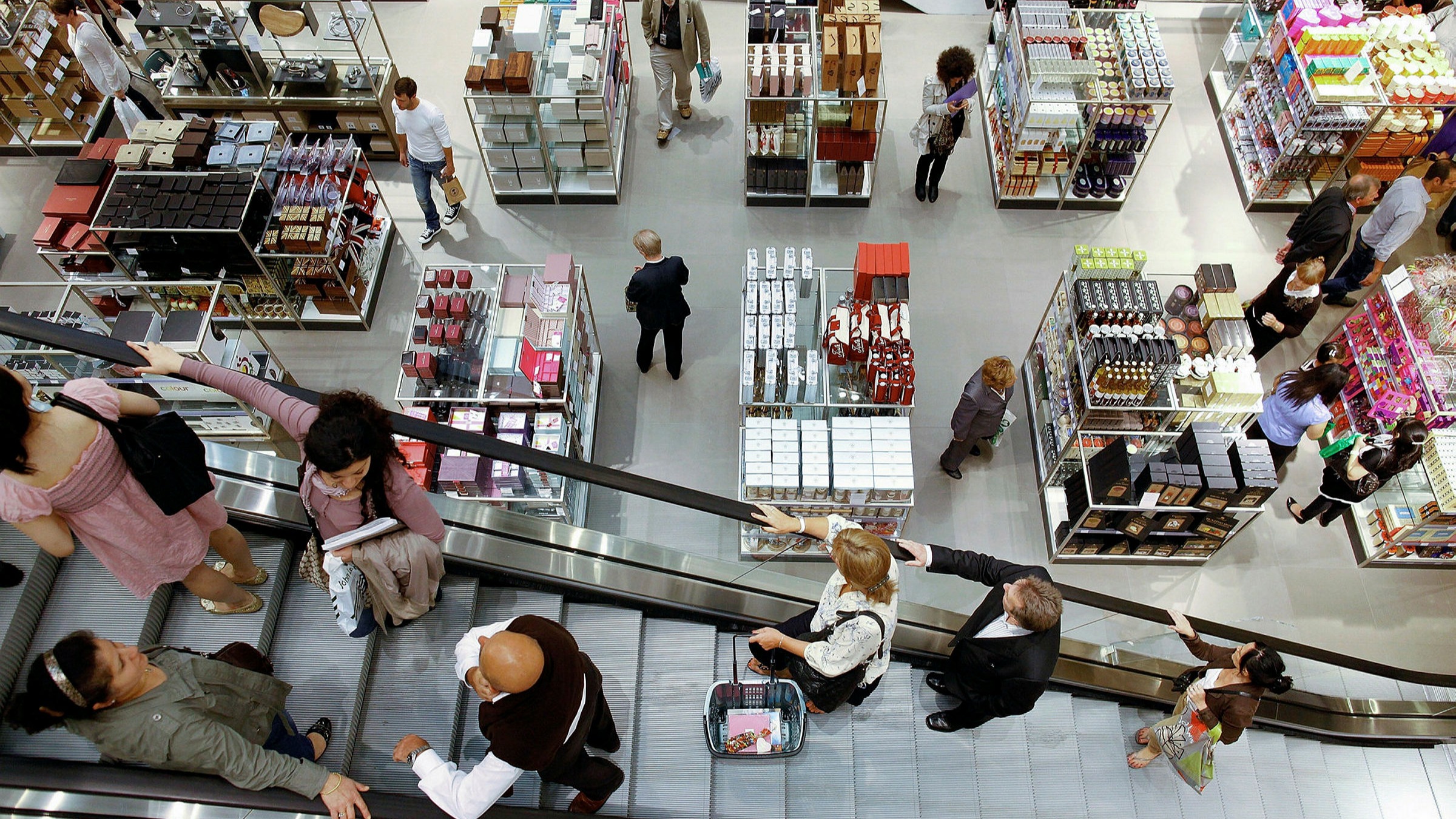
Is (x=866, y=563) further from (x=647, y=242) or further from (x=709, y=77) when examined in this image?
(x=709, y=77)

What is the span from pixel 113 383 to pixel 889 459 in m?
4.94

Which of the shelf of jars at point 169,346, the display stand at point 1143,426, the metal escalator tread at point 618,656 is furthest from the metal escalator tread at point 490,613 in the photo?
the display stand at point 1143,426

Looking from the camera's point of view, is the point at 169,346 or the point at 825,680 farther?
the point at 169,346

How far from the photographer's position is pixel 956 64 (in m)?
7.90

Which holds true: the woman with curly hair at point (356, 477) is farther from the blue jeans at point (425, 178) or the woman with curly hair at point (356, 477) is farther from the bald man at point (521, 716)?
the blue jeans at point (425, 178)

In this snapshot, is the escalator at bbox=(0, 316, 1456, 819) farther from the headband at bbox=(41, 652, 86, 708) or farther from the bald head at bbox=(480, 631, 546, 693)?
the bald head at bbox=(480, 631, 546, 693)

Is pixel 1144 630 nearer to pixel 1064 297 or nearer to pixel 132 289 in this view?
pixel 1064 297

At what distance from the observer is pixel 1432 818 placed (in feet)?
17.6

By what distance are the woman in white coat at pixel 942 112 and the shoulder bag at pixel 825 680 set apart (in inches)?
225

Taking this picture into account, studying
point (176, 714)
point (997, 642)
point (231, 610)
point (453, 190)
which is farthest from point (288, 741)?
point (453, 190)

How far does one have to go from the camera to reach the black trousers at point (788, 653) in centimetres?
431

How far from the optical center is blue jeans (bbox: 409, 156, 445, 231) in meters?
Answer: 8.06

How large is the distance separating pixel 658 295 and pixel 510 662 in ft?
14.1

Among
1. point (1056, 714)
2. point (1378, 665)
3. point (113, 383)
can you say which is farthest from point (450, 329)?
point (1378, 665)
